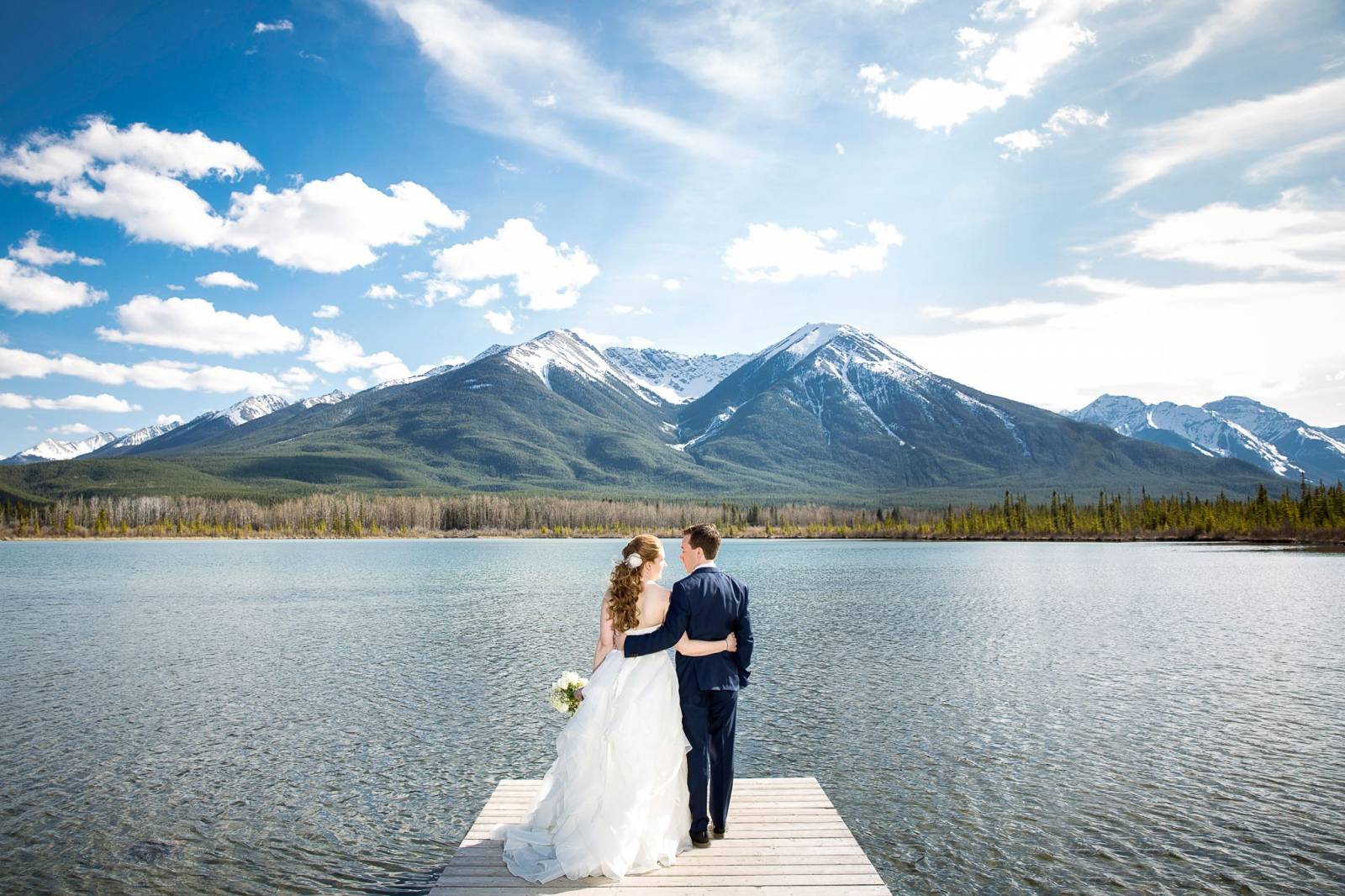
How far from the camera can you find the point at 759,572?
87.4 metres

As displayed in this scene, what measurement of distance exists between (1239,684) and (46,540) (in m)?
226

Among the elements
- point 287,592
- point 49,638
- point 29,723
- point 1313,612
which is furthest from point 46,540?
point 1313,612

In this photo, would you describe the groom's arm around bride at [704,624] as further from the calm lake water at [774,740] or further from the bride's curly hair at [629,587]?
the calm lake water at [774,740]

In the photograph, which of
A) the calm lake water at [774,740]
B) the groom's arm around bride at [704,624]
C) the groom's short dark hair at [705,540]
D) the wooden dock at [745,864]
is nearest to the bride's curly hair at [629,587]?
the groom's arm around bride at [704,624]

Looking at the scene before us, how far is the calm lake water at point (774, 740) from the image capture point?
13.4m

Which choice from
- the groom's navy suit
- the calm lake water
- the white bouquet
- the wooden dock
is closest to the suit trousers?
the groom's navy suit

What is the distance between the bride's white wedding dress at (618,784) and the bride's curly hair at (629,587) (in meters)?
0.22

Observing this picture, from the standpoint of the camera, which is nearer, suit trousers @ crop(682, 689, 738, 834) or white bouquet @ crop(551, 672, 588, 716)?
suit trousers @ crop(682, 689, 738, 834)

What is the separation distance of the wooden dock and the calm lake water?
178cm

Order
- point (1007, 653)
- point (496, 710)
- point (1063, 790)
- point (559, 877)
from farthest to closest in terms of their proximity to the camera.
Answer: point (1007, 653) < point (496, 710) < point (1063, 790) < point (559, 877)

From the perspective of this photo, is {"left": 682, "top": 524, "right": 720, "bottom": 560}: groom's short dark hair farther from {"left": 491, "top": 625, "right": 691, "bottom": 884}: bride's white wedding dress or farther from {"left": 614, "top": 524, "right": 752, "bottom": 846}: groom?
{"left": 491, "top": 625, "right": 691, "bottom": 884}: bride's white wedding dress

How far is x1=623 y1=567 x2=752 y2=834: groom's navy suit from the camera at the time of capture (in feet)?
34.0

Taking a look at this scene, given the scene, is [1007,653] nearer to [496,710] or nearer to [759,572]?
[496,710]

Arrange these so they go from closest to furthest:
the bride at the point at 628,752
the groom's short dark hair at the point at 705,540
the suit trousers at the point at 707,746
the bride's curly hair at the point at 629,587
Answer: the bride at the point at 628,752 → the bride's curly hair at the point at 629,587 → the groom's short dark hair at the point at 705,540 → the suit trousers at the point at 707,746
